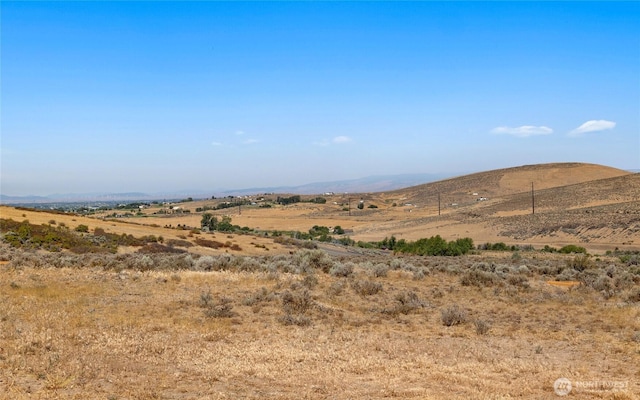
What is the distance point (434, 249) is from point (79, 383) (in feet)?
128

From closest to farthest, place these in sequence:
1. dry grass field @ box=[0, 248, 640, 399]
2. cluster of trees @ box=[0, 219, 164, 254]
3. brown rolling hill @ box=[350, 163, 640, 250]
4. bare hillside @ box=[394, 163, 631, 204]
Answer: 1. dry grass field @ box=[0, 248, 640, 399]
2. cluster of trees @ box=[0, 219, 164, 254]
3. brown rolling hill @ box=[350, 163, 640, 250]
4. bare hillside @ box=[394, 163, 631, 204]

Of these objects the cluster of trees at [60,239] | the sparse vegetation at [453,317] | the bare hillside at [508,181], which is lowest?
the sparse vegetation at [453,317]

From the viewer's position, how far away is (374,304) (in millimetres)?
16672

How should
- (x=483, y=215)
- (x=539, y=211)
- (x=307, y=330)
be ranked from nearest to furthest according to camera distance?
1. (x=307, y=330)
2. (x=539, y=211)
3. (x=483, y=215)

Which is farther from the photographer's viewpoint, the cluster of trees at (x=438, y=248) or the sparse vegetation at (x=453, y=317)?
the cluster of trees at (x=438, y=248)

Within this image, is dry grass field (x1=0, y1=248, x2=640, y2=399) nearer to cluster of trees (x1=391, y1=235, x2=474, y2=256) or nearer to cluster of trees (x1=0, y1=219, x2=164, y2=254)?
cluster of trees (x1=0, y1=219, x2=164, y2=254)

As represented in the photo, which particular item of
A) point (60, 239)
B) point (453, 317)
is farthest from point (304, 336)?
point (60, 239)

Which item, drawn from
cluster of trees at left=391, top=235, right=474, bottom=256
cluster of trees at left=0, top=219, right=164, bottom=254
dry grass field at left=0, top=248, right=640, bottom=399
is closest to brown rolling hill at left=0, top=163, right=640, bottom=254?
cluster of trees at left=0, top=219, right=164, bottom=254

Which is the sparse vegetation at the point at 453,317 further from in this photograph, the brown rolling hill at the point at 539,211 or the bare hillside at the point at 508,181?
the bare hillside at the point at 508,181

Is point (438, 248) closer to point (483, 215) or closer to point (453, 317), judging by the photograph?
point (453, 317)

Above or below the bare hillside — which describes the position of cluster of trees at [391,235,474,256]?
below

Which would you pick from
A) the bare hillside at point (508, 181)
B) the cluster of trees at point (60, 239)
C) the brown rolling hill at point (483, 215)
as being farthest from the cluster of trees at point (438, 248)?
the bare hillside at point (508, 181)

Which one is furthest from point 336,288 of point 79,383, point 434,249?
point 434,249

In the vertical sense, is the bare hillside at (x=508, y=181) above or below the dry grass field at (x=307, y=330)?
above
